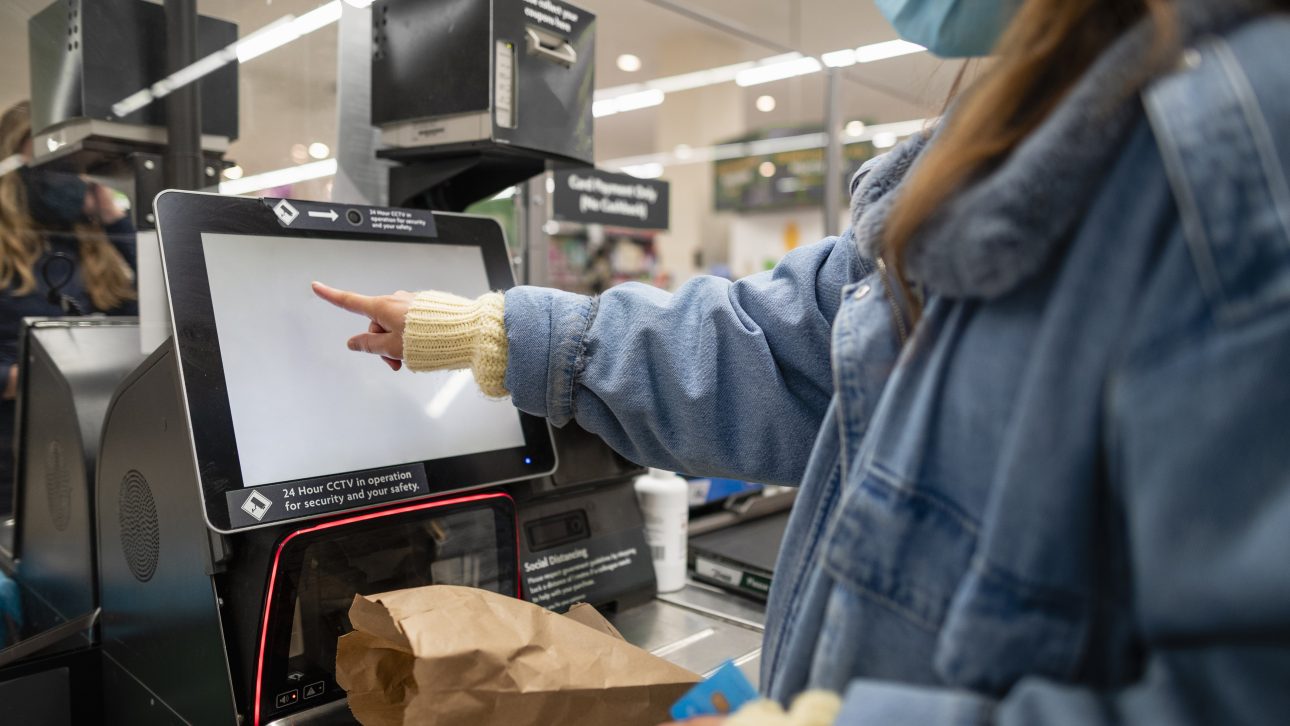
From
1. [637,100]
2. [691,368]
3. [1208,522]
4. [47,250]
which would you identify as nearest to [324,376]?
[691,368]

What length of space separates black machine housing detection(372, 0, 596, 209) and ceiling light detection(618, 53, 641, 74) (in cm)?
733

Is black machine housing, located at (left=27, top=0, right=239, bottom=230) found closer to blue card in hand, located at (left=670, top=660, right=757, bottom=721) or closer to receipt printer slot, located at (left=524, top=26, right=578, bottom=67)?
receipt printer slot, located at (left=524, top=26, right=578, bottom=67)

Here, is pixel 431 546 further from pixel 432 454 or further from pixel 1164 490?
pixel 1164 490

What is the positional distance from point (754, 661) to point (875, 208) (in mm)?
674

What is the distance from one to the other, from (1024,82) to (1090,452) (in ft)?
0.76

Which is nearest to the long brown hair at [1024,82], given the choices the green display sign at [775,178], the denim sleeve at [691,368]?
the denim sleeve at [691,368]

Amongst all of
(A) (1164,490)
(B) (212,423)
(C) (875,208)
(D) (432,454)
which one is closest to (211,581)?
(B) (212,423)

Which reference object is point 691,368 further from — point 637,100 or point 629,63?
A: point 637,100

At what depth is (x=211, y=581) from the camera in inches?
33.9

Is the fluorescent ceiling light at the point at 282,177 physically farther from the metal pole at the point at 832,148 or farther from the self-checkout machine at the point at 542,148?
the metal pole at the point at 832,148

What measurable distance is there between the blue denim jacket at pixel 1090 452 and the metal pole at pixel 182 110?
3.46ft

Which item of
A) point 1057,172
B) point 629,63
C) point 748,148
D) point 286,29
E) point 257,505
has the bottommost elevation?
point 257,505

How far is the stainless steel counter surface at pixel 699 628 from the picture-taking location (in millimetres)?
1131

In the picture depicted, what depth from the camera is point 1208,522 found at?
1.38 feet
